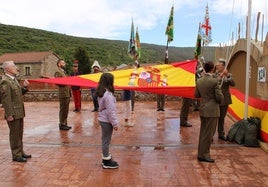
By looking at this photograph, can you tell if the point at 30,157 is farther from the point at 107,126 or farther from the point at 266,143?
the point at 266,143

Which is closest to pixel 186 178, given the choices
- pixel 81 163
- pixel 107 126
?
pixel 107 126

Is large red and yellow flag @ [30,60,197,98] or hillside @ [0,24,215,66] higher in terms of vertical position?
hillside @ [0,24,215,66]

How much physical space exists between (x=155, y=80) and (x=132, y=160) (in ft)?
7.76

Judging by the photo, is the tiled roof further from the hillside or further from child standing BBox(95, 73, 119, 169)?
child standing BBox(95, 73, 119, 169)

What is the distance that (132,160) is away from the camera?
627cm

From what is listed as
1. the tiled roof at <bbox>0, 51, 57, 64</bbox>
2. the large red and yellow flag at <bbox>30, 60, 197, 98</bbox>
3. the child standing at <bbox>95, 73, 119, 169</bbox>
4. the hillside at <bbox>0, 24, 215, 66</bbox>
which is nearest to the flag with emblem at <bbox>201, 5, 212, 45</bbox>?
the large red and yellow flag at <bbox>30, 60, 197, 98</bbox>

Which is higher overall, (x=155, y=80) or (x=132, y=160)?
(x=155, y=80)

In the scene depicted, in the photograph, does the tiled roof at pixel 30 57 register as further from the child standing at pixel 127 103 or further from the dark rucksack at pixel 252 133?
the dark rucksack at pixel 252 133

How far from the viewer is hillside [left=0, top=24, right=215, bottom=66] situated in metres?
83.9

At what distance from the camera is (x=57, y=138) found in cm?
814

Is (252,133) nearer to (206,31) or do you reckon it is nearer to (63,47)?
(206,31)

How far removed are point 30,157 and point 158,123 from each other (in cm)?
449

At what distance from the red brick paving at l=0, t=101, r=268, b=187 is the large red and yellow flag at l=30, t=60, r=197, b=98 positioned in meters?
1.14

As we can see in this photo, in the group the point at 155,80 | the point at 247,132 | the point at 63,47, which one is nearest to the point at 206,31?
the point at 155,80
